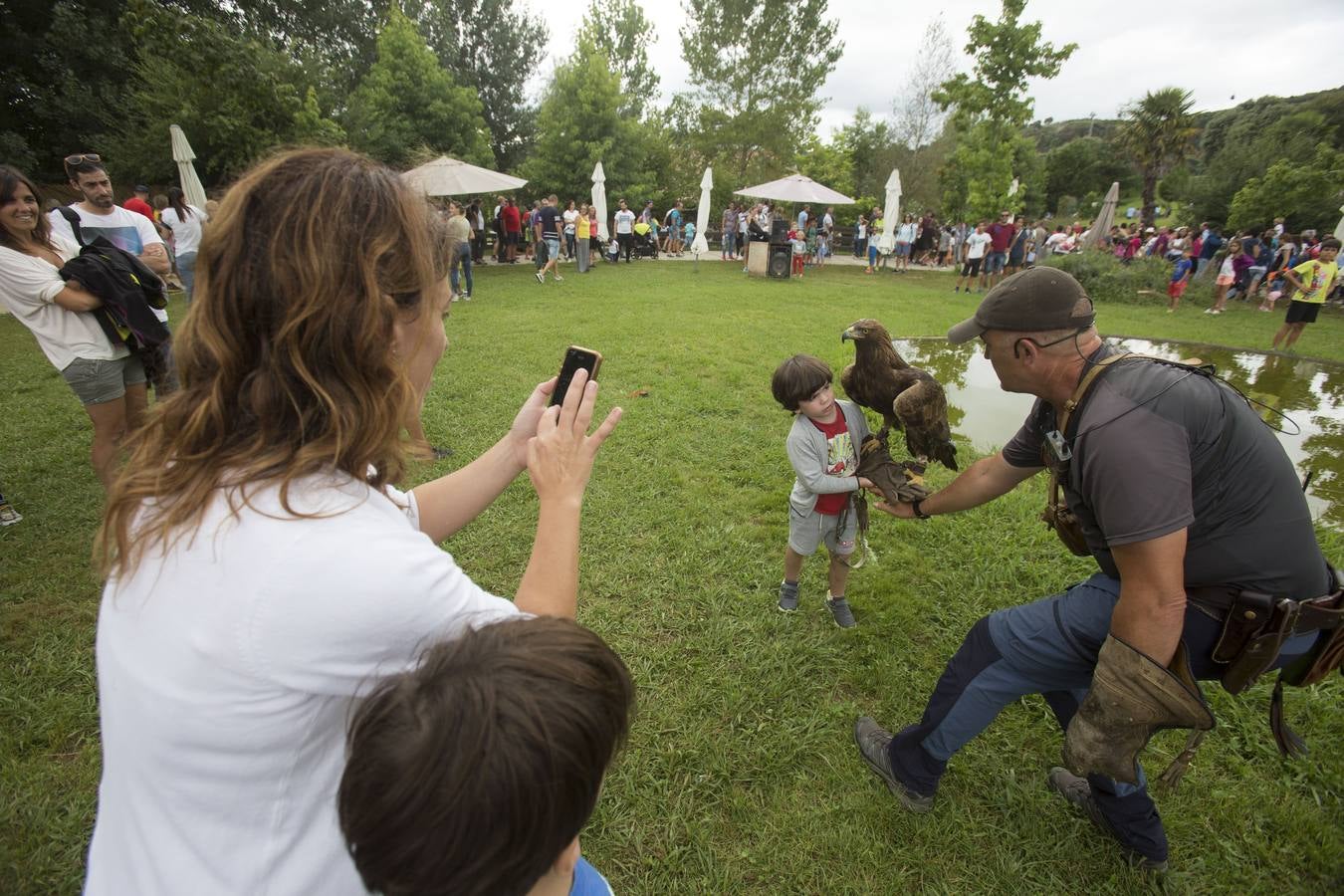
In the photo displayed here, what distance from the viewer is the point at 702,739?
103 inches

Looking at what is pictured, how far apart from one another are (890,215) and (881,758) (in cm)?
1848

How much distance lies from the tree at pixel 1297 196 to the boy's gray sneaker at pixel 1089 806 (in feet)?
90.5

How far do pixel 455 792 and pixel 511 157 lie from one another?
1245 inches

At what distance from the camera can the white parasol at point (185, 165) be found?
10070mm

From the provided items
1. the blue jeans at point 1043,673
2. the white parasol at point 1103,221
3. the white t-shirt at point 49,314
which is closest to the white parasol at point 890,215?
the white parasol at point 1103,221

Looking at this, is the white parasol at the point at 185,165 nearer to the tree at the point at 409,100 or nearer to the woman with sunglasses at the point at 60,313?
the woman with sunglasses at the point at 60,313

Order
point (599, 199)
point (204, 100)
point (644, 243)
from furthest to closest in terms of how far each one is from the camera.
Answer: point (644, 243), point (599, 199), point (204, 100)

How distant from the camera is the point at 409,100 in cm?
1933

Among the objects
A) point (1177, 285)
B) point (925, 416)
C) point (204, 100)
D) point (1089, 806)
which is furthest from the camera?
point (204, 100)

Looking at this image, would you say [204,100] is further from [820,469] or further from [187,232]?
[820,469]

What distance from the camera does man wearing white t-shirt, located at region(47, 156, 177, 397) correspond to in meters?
4.08

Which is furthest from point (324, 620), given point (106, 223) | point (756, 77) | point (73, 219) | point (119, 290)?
point (756, 77)

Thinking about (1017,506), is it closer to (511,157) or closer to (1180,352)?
(1180,352)

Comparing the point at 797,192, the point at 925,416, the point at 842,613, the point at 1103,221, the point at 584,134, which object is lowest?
the point at 842,613
